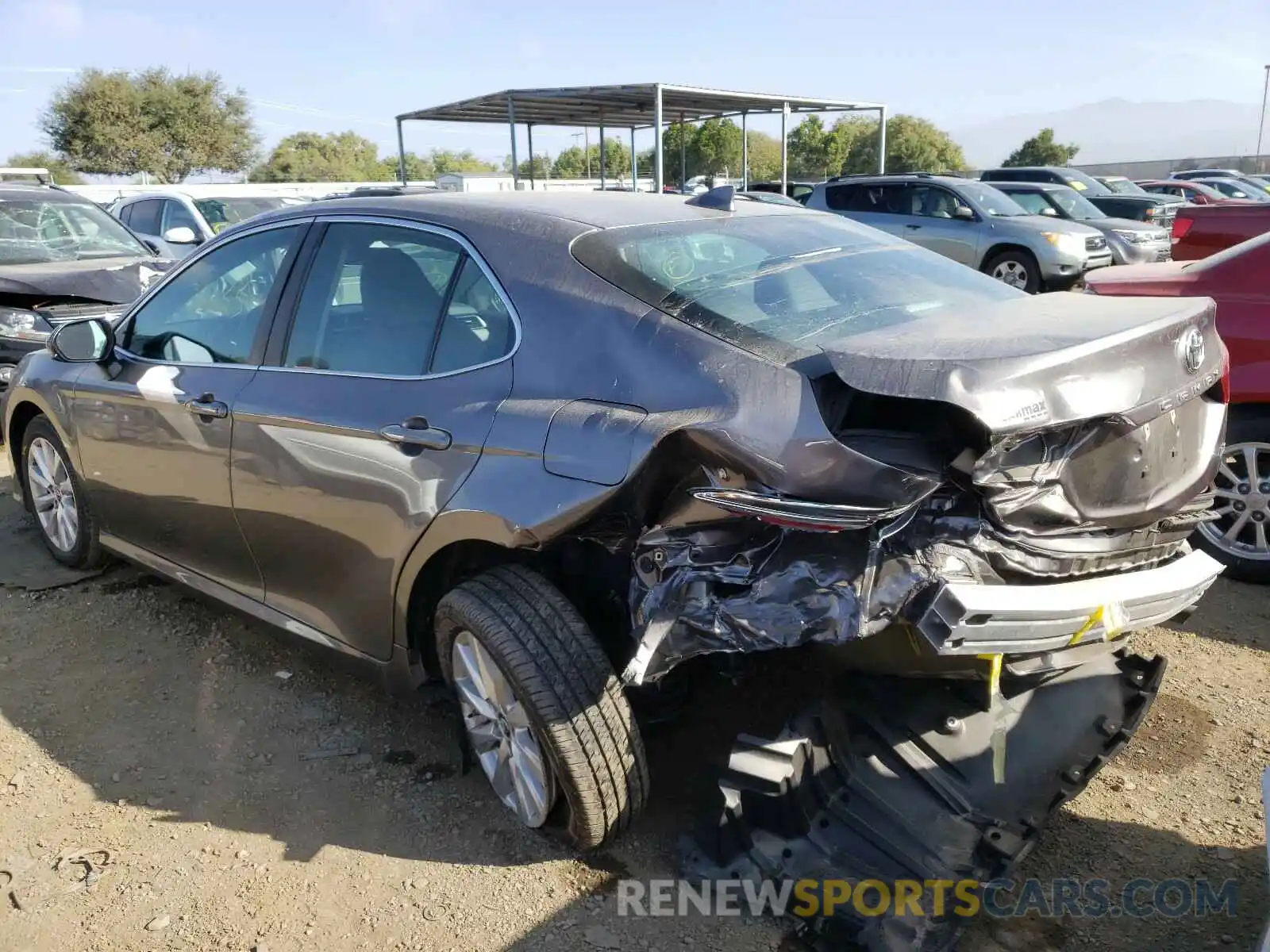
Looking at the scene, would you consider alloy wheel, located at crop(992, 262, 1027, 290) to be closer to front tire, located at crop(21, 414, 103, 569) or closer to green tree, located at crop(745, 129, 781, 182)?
→ front tire, located at crop(21, 414, 103, 569)

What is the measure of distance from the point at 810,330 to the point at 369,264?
4.94 ft

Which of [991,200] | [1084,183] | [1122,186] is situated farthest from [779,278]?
[1122,186]

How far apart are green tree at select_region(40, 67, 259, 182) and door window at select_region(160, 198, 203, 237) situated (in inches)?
1268

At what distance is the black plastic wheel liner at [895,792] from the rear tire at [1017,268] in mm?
11286

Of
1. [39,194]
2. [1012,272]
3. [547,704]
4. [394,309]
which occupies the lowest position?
[1012,272]

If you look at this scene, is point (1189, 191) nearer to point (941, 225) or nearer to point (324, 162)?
point (941, 225)

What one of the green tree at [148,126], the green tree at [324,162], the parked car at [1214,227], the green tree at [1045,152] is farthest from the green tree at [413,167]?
the parked car at [1214,227]

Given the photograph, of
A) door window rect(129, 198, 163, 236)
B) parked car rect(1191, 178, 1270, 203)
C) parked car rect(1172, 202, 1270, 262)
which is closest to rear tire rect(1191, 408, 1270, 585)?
parked car rect(1172, 202, 1270, 262)

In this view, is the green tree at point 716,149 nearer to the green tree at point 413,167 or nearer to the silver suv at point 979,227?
the green tree at point 413,167

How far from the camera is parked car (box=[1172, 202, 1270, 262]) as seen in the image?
601 cm

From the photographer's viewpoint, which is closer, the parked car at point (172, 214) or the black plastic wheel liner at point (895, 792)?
the black plastic wheel liner at point (895, 792)

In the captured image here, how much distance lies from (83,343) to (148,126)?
1725 inches

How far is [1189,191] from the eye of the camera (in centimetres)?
2200

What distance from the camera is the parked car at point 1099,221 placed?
14234 millimetres
